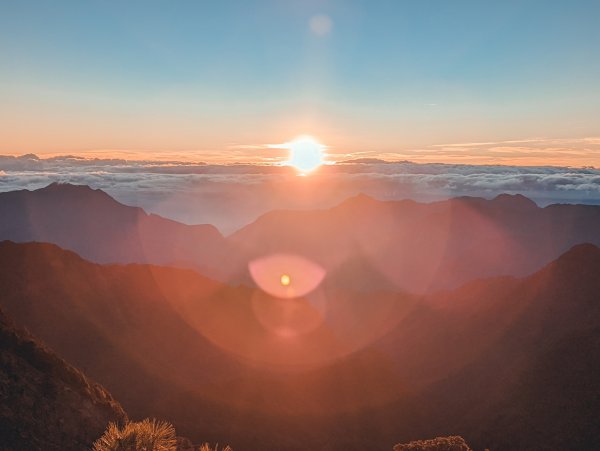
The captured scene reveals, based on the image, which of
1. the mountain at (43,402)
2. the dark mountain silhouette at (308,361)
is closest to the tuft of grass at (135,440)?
the mountain at (43,402)

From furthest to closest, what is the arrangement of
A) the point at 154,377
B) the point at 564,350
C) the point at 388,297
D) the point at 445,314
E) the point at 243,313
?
the point at 388,297 → the point at 445,314 → the point at 243,313 → the point at 564,350 → the point at 154,377

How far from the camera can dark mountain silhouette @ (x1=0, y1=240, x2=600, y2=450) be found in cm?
5116

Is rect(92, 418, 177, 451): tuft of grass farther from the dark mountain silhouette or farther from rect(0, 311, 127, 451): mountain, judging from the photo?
the dark mountain silhouette

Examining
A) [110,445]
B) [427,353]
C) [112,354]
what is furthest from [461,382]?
[110,445]

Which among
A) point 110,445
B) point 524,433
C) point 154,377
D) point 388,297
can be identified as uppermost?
point 110,445

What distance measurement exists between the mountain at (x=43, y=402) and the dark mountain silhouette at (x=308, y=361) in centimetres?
2580

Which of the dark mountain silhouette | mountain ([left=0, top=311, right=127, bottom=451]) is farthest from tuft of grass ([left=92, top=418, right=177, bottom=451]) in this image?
the dark mountain silhouette

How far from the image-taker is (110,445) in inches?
516

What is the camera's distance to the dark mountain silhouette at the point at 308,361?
51.2 metres

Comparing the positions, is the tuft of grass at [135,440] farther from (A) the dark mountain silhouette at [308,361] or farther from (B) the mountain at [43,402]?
(A) the dark mountain silhouette at [308,361]

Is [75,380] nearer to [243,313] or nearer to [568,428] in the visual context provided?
[568,428]

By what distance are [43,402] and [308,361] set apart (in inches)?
2177

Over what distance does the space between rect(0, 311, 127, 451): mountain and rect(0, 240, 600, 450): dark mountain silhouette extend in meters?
25.8

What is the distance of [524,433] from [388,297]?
78.7 meters
